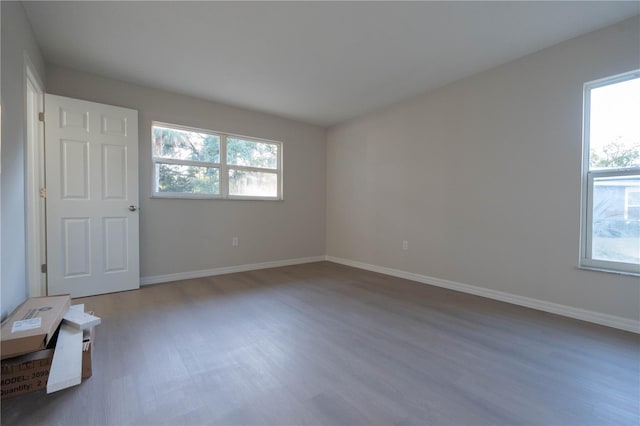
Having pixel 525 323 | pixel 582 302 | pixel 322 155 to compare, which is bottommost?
pixel 525 323

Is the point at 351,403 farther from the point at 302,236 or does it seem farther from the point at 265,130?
the point at 265,130

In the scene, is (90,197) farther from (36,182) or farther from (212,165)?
(212,165)

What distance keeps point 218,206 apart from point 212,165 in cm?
61

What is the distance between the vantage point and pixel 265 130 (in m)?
4.50

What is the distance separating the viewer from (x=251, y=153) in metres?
4.44

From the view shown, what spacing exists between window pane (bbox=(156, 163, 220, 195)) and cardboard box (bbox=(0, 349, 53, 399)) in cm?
246

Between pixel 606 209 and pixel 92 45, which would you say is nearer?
pixel 606 209

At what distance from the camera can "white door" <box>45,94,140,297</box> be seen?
9.36ft

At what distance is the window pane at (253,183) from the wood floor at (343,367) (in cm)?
193

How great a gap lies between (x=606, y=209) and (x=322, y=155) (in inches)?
155

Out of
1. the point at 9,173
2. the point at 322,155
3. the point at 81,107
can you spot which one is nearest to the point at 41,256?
the point at 9,173

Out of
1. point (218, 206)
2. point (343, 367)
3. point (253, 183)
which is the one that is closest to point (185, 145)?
point (218, 206)

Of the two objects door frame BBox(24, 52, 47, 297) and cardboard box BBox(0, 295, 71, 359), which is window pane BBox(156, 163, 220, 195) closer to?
door frame BBox(24, 52, 47, 297)

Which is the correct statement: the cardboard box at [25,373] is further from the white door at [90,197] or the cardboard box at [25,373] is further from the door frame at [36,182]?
the white door at [90,197]
